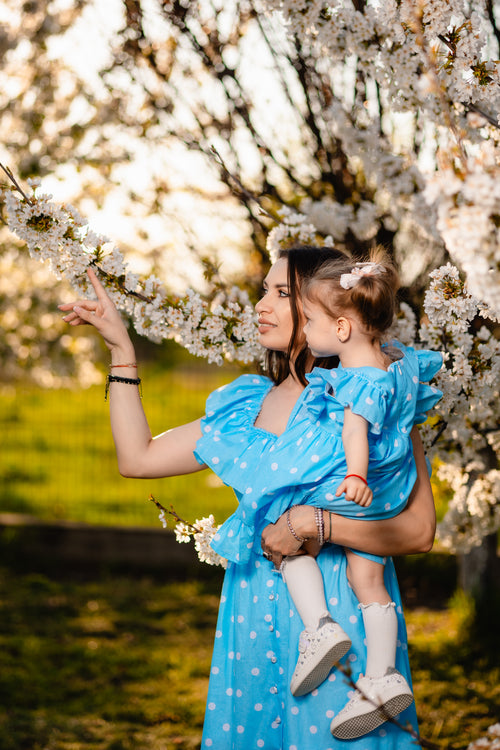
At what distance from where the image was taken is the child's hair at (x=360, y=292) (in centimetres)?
158

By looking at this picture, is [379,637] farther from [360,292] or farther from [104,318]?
[104,318]

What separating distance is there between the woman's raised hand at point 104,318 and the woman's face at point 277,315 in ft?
1.13

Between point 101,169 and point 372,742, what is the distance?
3.62m

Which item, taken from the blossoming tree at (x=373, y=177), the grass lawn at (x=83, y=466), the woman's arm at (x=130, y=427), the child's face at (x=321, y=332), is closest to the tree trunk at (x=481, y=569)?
the blossoming tree at (x=373, y=177)

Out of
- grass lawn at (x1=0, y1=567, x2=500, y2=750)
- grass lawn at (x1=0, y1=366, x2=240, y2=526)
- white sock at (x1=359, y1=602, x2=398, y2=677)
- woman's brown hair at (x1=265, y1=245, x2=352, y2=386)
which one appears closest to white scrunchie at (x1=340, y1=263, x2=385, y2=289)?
woman's brown hair at (x1=265, y1=245, x2=352, y2=386)

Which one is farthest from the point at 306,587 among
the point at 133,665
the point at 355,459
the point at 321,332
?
the point at 133,665

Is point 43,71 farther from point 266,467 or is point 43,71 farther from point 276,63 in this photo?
point 266,467

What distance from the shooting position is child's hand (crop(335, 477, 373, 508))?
1329 millimetres

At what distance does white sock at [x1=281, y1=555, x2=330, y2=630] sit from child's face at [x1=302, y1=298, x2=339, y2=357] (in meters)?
0.47

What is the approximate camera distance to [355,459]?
4.62ft

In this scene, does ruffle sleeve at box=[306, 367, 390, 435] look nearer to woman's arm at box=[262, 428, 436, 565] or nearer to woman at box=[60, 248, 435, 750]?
woman at box=[60, 248, 435, 750]

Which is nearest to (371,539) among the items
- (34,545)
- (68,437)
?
(34,545)

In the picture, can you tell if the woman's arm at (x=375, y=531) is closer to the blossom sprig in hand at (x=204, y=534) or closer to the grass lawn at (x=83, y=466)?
the blossom sprig in hand at (x=204, y=534)

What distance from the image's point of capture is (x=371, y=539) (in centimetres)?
163
